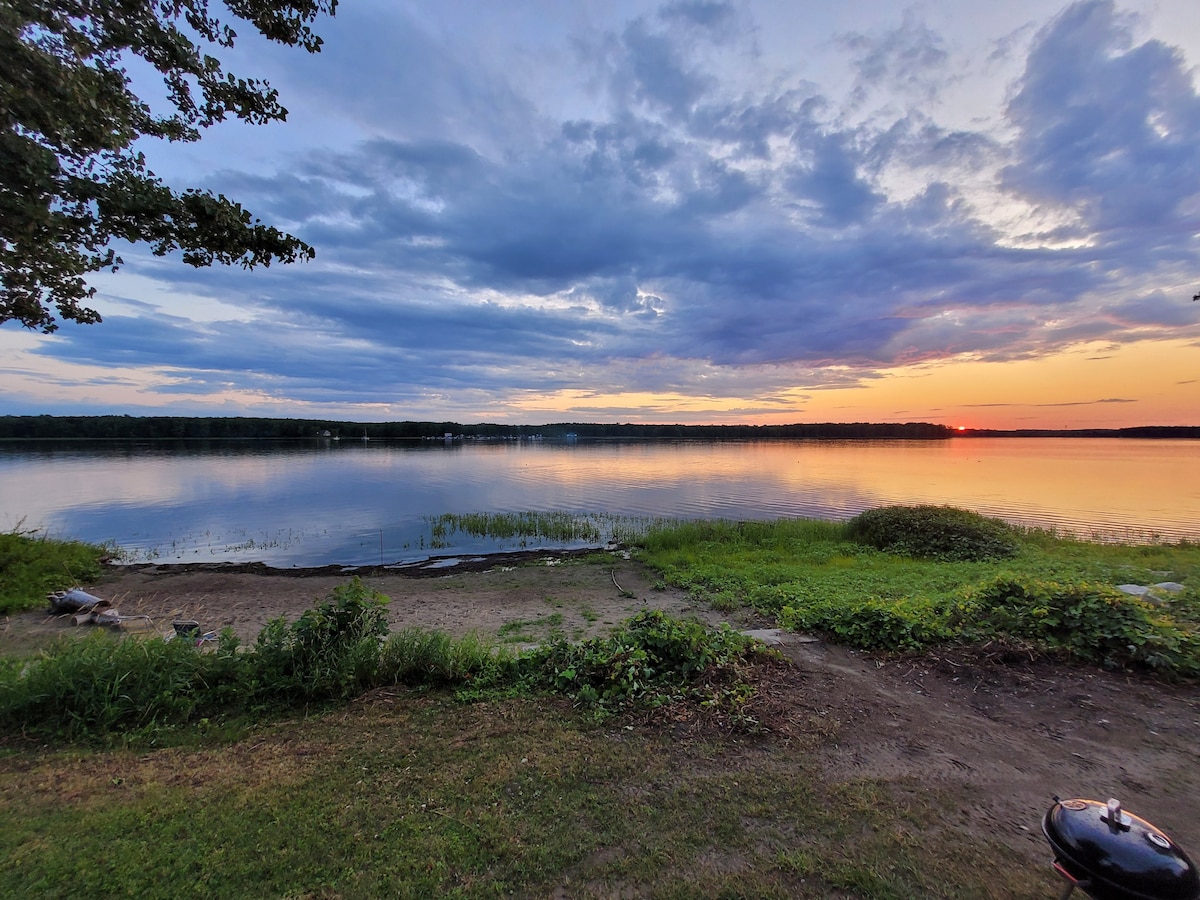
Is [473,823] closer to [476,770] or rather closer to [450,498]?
[476,770]

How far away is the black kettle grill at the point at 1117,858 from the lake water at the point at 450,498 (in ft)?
57.5

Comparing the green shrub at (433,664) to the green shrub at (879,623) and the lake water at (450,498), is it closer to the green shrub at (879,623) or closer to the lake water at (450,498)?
the green shrub at (879,623)

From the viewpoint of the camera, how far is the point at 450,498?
3022 centimetres

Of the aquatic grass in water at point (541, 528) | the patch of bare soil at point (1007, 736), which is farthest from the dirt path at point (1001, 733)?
the aquatic grass in water at point (541, 528)

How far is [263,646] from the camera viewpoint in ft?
14.9

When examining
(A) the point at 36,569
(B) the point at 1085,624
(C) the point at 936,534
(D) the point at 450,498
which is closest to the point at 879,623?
(B) the point at 1085,624

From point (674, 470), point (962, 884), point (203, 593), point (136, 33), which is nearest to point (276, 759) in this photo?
point (962, 884)

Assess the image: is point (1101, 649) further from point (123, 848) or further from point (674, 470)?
point (674, 470)

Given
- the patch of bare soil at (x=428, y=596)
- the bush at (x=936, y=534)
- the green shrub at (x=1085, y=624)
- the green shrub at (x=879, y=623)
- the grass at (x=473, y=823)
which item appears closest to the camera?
the grass at (x=473, y=823)

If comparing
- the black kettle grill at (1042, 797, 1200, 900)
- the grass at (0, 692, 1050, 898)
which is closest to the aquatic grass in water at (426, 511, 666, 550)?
the grass at (0, 692, 1050, 898)

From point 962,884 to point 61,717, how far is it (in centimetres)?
622

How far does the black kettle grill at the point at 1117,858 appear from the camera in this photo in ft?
5.66

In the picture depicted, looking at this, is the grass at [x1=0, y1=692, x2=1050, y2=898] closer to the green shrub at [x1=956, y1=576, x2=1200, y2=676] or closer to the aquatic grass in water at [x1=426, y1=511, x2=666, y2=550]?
the green shrub at [x1=956, y1=576, x2=1200, y2=676]

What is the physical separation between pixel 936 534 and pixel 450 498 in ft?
80.5
